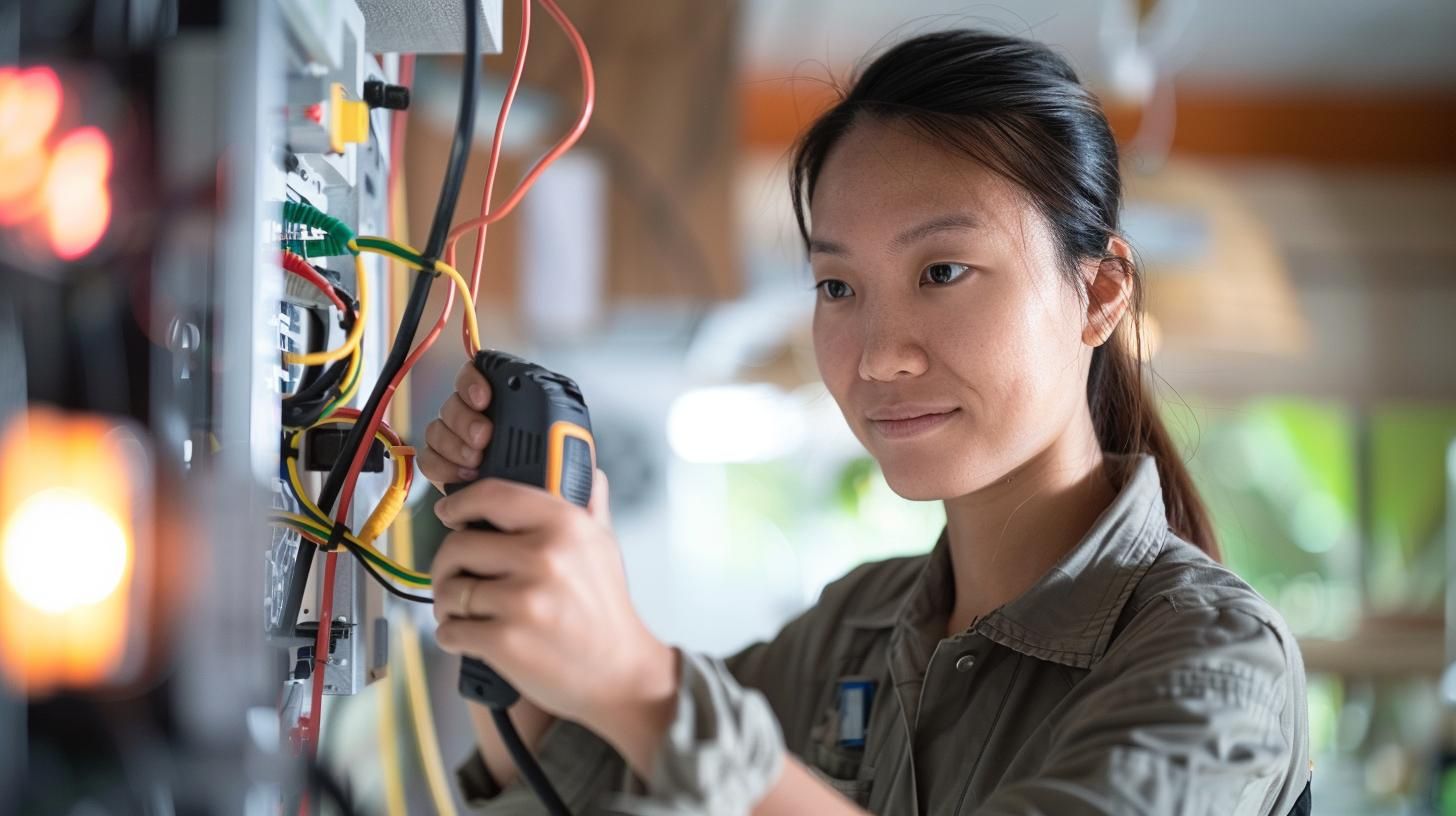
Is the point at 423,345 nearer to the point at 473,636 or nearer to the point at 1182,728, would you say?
the point at 473,636

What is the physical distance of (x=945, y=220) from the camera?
33.3 inches

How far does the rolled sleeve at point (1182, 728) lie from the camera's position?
1.98 feet

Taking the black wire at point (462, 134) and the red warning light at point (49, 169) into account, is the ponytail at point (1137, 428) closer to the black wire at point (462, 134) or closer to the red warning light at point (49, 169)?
the black wire at point (462, 134)

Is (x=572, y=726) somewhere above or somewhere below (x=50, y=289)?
below

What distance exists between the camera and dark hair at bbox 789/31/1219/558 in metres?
0.89

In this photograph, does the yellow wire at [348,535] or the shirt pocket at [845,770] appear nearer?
the yellow wire at [348,535]

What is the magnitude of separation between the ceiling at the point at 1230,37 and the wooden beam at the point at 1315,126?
0.16ft

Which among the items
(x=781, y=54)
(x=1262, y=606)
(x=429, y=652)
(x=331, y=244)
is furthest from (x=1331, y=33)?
(x=331, y=244)

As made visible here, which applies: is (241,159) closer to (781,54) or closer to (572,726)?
(572,726)

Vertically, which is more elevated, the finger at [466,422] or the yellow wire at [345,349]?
the yellow wire at [345,349]

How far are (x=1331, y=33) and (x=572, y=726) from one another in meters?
3.50

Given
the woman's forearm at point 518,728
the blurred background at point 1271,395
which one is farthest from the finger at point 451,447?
the blurred background at point 1271,395

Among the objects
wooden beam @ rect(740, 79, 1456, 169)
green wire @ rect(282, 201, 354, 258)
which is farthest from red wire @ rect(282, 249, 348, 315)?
wooden beam @ rect(740, 79, 1456, 169)

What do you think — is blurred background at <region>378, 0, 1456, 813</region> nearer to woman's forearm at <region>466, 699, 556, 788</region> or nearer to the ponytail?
the ponytail
